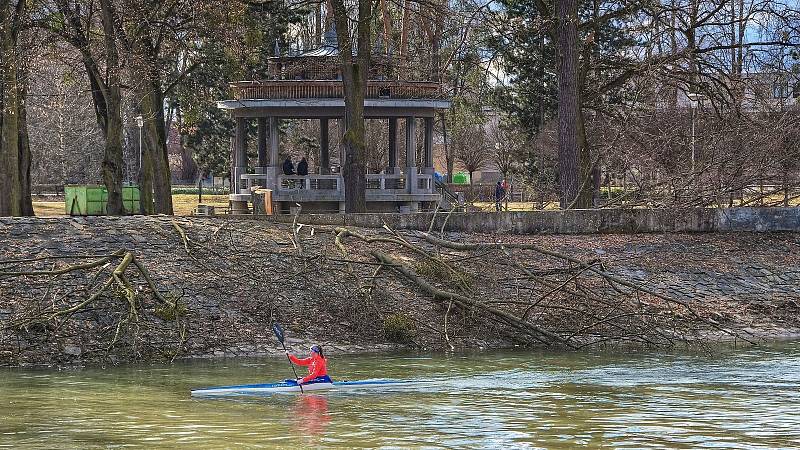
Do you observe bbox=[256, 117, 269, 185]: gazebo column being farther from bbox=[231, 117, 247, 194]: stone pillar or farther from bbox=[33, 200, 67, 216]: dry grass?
bbox=[33, 200, 67, 216]: dry grass

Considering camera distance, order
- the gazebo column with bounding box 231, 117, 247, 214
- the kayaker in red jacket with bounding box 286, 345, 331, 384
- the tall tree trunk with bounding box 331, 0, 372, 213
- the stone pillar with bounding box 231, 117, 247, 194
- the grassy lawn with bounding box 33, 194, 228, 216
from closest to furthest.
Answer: the kayaker in red jacket with bounding box 286, 345, 331, 384
the tall tree trunk with bounding box 331, 0, 372, 213
the gazebo column with bounding box 231, 117, 247, 214
the stone pillar with bounding box 231, 117, 247, 194
the grassy lawn with bounding box 33, 194, 228, 216

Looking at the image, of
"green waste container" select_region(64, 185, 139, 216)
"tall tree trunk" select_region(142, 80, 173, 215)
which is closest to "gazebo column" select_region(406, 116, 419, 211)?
"green waste container" select_region(64, 185, 139, 216)

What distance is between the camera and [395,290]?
22.7 m

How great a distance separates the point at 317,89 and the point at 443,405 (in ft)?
79.0

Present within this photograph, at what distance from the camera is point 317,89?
38688 mm

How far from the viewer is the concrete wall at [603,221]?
88.0ft

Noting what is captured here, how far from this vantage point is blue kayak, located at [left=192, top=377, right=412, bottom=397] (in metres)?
16.1

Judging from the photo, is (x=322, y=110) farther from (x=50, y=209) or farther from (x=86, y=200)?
(x=50, y=209)

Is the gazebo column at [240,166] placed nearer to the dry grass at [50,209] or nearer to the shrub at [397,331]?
the dry grass at [50,209]

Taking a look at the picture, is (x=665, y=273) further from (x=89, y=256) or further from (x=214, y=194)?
(x=214, y=194)

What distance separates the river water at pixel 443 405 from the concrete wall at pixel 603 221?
6.84m

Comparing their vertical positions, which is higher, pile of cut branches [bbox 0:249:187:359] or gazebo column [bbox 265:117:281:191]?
gazebo column [bbox 265:117:281:191]

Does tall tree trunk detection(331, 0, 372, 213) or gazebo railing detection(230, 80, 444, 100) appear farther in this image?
gazebo railing detection(230, 80, 444, 100)

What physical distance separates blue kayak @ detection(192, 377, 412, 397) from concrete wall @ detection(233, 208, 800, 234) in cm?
931
